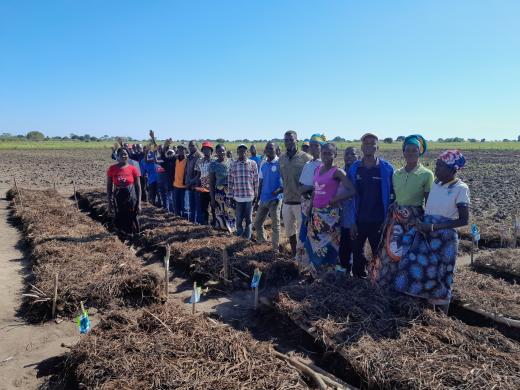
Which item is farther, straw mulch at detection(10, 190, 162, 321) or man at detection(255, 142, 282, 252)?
man at detection(255, 142, 282, 252)

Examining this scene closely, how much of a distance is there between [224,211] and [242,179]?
1.96 meters

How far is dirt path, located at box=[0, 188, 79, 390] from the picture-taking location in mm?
3611

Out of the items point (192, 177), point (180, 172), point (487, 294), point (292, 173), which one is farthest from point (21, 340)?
point (180, 172)

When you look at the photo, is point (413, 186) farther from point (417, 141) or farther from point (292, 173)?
point (292, 173)

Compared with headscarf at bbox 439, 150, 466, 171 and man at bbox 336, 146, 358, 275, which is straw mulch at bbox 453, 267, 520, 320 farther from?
headscarf at bbox 439, 150, 466, 171

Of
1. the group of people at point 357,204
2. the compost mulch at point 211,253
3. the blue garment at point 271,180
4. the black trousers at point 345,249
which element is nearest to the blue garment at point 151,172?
the compost mulch at point 211,253

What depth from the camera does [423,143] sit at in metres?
4.48

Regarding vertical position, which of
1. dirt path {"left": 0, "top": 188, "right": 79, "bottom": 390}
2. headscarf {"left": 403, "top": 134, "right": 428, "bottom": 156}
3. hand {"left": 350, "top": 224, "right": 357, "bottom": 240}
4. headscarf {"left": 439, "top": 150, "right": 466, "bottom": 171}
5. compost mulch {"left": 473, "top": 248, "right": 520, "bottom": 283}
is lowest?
dirt path {"left": 0, "top": 188, "right": 79, "bottom": 390}

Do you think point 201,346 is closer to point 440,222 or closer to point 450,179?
point 440,222

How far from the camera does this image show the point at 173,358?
323cm

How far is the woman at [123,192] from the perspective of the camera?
7.54 metres

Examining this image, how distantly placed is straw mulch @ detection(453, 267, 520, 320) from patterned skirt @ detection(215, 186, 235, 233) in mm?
4986

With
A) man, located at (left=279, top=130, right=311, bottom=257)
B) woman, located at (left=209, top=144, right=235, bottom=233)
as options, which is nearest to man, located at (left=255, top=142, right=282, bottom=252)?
man, located at (left=279, top=130, right=311, bottom=257)

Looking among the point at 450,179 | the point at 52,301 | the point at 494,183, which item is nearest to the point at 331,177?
the point at 450,179
